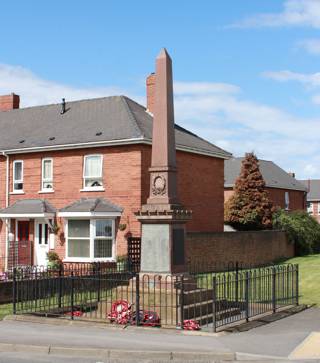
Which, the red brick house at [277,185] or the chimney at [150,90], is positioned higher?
the chimney at [150,90]

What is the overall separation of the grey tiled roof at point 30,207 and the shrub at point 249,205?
1322cm

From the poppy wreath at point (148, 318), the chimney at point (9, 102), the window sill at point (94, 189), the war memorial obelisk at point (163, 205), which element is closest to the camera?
the poppy wreath at point (148, 318)

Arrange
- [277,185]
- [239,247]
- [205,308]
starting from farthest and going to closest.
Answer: [277,185], [239,247], [205,308]

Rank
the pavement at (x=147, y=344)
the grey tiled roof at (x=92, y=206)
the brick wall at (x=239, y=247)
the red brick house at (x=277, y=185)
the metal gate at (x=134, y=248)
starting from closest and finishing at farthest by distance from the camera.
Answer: the pavement at (x=147, y=344) < the metal gate at (x=134, y=248) < the grey tiled roof at (x=92, y=206) < the brick wall at (x=239, y=247) < the red brick house at (x=277, y=185)

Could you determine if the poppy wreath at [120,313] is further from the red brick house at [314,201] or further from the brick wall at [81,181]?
the red brick house at [314,201]

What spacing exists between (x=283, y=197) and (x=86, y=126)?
28289mm

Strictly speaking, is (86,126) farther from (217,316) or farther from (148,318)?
(148,318)

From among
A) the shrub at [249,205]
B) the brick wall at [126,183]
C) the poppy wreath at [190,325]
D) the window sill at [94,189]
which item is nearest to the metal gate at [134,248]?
the brick wall at [126,183]

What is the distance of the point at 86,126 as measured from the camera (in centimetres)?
2939

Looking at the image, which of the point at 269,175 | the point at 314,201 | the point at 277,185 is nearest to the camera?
the point at 277,185

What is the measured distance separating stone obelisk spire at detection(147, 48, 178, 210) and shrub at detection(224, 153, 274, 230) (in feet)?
73.4

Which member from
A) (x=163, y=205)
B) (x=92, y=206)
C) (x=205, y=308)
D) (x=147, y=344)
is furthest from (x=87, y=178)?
(x=147, y=344)

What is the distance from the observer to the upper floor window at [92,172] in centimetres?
2755

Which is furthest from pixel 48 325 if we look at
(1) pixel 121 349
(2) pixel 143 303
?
(1) pixel 121 349
